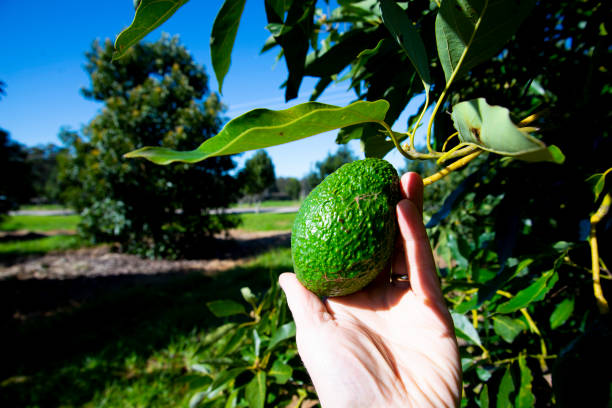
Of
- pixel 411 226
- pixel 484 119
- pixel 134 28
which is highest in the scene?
pixel 134 28

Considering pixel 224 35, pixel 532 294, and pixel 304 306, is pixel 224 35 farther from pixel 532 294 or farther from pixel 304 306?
pixel 532 294

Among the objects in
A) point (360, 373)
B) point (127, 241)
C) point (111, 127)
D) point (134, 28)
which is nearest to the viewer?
point (134, 28)

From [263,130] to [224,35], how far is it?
53cm

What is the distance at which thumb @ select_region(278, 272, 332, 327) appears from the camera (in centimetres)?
120

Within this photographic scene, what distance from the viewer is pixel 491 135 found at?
51cm

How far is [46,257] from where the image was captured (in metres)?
8.78

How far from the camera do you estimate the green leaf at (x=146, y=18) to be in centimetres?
76

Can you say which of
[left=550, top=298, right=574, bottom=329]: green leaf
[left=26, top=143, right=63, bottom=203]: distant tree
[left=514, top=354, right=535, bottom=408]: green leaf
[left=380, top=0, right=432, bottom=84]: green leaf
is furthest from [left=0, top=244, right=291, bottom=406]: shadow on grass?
[left=26, top=143, right=63, bottom=203]: distant tree

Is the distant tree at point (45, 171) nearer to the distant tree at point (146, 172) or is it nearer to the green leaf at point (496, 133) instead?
the distant tree at point (146, 172)

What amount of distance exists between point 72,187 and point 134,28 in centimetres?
1195

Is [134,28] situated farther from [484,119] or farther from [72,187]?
[72,187]

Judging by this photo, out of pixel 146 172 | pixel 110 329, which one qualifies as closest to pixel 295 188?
pixel 146 172

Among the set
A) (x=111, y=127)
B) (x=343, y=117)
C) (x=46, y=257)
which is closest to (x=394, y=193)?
(x=343, y=117)

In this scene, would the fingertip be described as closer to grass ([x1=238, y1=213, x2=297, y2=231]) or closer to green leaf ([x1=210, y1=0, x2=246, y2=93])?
green leaf ([x1=210, y1=0, x2=246, y2=93])
